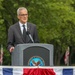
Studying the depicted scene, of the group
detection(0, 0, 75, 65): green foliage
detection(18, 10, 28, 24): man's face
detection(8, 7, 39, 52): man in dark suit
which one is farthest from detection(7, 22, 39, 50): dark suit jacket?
detection(0, 0, 75, 65): green foliage

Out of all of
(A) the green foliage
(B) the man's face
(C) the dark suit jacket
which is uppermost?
(A) the green foliage

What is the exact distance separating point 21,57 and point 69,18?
22.1 metres

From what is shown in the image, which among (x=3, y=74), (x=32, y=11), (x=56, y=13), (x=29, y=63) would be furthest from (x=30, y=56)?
(x=56, y=13)

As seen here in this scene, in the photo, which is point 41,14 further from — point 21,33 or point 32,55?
point 32,55

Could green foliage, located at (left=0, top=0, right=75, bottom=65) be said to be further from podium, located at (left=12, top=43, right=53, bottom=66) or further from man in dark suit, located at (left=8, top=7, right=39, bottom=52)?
podium, located at (left=12, top=43, right=53, bottom=66)

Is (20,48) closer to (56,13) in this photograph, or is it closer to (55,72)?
(55,72)

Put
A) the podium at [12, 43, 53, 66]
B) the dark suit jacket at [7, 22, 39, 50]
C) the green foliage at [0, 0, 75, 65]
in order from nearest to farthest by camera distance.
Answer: the podium at [12, 43, 53, 66], the dark suit jacket at [7, 22, 39, 50], the green foliage at [0, 0, 75, 65]

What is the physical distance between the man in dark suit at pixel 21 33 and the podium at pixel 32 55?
0.39m

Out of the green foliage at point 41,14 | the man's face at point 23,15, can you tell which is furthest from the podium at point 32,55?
the green foliage at point 41,14

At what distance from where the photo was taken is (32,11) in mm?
24562

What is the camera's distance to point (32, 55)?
5.91 meters

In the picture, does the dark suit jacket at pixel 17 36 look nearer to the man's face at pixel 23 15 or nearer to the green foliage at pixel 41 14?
the man's face at pixel 23 15

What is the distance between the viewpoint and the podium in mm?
5863

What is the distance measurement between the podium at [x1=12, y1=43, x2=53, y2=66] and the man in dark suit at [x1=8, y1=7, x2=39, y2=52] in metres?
0.39
